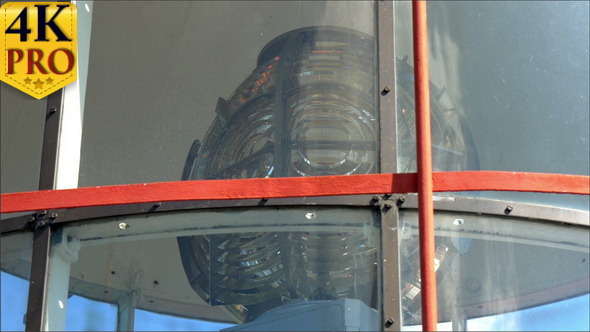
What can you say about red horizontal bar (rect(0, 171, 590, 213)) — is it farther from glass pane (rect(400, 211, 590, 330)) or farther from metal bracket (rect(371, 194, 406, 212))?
glass pane (rect(400, 211, 590, 330))

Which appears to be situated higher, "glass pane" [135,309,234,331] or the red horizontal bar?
the red horizontal bar

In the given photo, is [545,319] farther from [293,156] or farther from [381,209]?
[293,156]

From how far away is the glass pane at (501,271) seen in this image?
178 inches

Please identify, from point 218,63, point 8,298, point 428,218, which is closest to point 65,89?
point 218,63

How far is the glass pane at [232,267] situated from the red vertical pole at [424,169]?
0.38 metres

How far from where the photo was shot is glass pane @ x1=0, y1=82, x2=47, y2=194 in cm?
497

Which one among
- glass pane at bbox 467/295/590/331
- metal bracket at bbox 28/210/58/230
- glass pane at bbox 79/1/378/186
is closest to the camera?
glass pane at bbox 467/295/590/331

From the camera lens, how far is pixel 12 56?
211 inches

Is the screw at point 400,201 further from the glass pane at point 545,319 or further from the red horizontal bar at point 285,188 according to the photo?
the glass pane at point 545,319

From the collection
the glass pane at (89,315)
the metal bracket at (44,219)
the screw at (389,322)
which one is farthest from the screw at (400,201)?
the metal bracket at (44,219)

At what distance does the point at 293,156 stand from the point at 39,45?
1.59m

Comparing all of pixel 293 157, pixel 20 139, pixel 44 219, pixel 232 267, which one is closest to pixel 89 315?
pixel 44 219

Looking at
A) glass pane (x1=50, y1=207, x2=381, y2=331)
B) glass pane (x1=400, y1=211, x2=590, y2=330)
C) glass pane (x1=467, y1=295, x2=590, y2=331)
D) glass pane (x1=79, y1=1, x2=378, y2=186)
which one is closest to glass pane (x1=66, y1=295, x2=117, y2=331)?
glass pane (x1=50, y1=207, x2=381, y2=331)

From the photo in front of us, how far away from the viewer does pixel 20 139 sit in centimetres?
510
